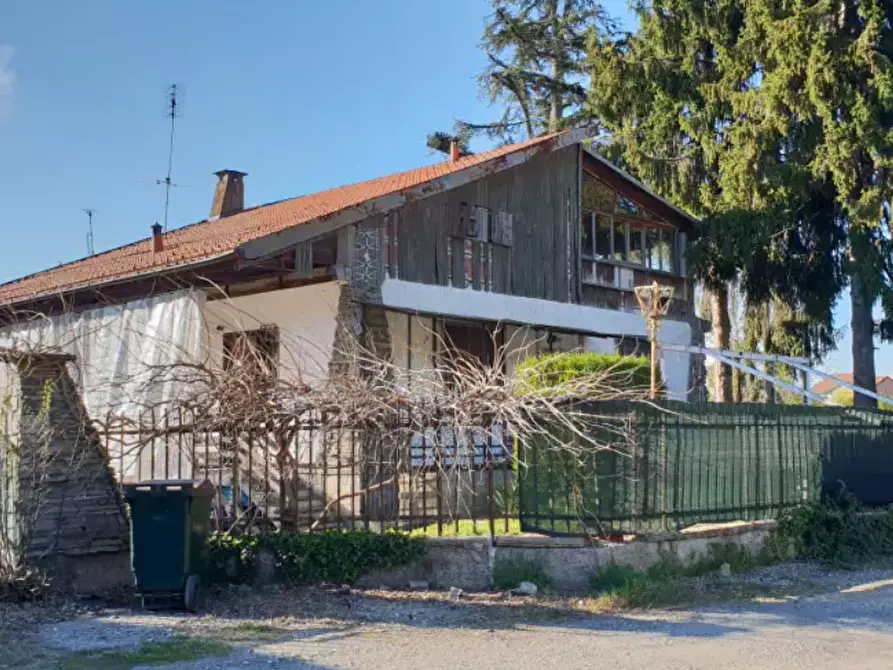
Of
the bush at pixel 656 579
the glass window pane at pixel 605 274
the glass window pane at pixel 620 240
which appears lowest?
the bush at pixel 656 579

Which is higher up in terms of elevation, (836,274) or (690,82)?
(690,82)

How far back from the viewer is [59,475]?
9102mm

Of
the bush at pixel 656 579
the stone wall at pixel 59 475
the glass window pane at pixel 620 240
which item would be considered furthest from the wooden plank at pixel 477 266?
the stone wall at pixel 59 475

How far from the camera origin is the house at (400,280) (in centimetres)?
1387

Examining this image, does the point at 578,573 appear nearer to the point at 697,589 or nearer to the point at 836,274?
the point at 697,589

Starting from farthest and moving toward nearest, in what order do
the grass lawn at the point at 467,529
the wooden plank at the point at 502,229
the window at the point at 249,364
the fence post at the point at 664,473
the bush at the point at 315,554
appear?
the wooden plank at the point at 502,229 → the fence post at the point at 664,473 → the window at the point at 249,364 → the grass lawn at the point at 467,529 → the bush at the point at 315,554

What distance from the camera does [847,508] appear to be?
12.8 meters

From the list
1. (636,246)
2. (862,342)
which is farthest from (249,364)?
(862,342)

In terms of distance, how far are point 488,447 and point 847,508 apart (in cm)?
570

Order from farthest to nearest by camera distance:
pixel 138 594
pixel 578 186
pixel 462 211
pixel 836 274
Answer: pixel 836 274, pixel 578 186, pixel 462 211, pixel 138 594

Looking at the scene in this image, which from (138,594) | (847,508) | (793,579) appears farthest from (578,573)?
(847,508)

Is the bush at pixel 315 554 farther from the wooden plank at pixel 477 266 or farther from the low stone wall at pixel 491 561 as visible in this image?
the wooden plank at pixel 477 266

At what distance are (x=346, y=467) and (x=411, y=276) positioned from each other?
20.1 ft

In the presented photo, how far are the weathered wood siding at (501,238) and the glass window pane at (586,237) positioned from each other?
11.1 inches
